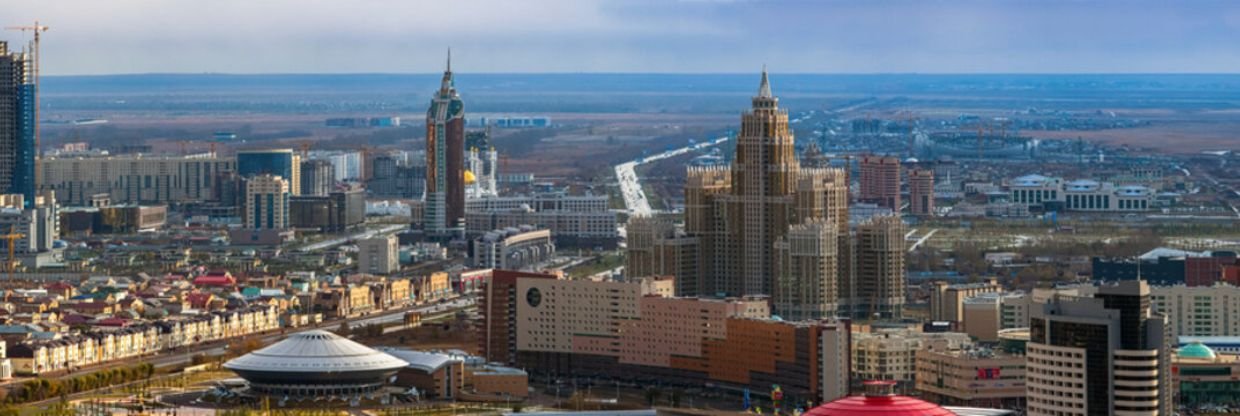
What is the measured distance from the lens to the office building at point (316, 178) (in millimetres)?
86100

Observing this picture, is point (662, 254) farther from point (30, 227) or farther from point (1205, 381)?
point (30, 227)

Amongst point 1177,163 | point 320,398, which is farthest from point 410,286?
point 1177,163

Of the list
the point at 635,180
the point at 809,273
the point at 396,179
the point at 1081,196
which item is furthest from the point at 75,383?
the point at 635,180

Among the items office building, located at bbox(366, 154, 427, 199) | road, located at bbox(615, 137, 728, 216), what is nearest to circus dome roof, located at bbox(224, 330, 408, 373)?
road, located at bbox(615, 137, 728, 216)

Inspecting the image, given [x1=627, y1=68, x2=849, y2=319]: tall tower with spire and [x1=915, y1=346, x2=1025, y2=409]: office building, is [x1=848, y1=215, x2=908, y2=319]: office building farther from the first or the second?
[x1=915, y1=346, x2=1025, y2=409]: office building

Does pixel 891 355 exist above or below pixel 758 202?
below

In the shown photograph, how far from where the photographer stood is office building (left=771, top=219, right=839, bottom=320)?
47.0 meters

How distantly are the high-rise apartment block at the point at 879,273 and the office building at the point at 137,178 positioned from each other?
39202 millimetres

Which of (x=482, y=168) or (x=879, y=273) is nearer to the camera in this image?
(x=879, y=273)

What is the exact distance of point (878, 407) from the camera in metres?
28.1

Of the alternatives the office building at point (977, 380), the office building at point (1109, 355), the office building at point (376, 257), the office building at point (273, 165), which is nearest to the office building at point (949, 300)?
the office building at point (977, 380)

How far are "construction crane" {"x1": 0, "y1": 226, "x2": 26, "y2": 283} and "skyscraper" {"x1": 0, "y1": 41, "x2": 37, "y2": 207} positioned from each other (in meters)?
7.75

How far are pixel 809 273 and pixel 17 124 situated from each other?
105 ft

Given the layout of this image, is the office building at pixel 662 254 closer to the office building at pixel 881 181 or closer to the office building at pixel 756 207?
the office building at pixel 756 207
